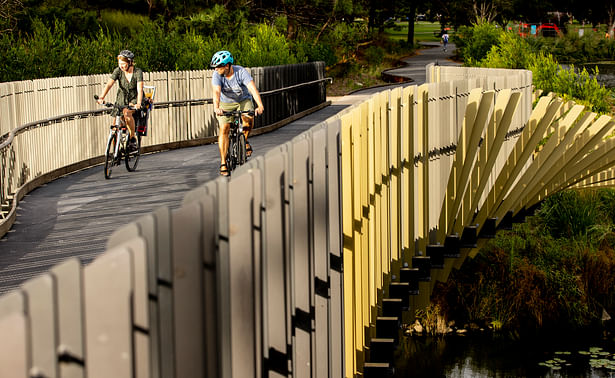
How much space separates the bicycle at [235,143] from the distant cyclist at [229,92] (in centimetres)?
8

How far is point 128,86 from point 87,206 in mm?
3264

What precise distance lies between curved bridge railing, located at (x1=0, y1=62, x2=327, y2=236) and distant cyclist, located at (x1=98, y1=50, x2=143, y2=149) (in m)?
1.05

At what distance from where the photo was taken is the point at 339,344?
17.5ft

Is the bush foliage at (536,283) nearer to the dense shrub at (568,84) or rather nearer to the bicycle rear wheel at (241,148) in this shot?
the dense shrub at (568,84)

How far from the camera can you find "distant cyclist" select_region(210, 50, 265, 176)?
14.2 meters

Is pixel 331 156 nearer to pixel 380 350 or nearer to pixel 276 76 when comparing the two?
pixel 380 350

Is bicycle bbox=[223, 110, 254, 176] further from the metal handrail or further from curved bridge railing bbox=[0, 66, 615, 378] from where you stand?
curved bridge railing bbox=[0, 66, 615, 378]

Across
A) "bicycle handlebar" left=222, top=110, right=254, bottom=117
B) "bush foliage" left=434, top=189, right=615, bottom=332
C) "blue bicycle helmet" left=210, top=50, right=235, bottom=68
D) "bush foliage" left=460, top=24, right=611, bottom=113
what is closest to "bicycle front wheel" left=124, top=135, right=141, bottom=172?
"bicycle handlebar" left=222, top=110, right=254, bottom=117

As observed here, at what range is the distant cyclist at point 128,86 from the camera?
1641 centimetres

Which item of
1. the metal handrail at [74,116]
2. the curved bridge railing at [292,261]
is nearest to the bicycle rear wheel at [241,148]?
the metal handrail at [74,116]

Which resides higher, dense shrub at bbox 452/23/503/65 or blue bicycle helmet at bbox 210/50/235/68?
blue bicycle helmet at bbox 210/50/235/68

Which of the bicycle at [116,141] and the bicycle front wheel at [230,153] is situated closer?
the bicycle front wheel at [230,153]

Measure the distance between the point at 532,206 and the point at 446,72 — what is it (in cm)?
1069

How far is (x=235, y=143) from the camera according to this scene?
15.2 metres
